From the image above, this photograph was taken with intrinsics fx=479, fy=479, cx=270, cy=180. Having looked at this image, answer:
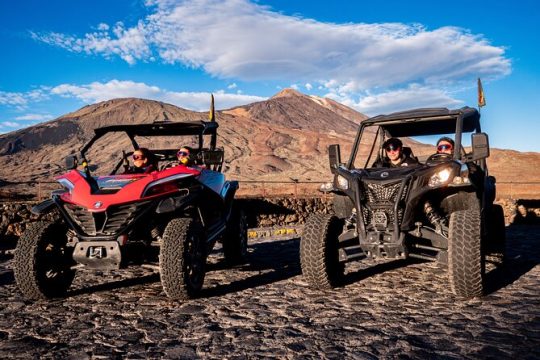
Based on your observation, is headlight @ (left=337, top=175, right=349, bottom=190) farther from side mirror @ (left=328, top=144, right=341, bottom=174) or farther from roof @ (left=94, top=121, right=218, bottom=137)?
roof @ (left=94, top=121, right=218, bottom=137)

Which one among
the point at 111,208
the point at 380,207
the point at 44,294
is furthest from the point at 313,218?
the point at 44,294

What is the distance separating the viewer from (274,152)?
216 feet

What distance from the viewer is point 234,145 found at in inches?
2667

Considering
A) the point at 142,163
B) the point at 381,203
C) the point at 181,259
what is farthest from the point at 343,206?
the point at 142,163

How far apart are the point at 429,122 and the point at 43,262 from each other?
548cm

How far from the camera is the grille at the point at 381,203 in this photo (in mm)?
5461

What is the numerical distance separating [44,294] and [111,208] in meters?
1.27

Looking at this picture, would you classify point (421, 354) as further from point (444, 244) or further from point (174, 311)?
point (174, 311)

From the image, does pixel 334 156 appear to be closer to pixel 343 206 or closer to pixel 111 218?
pixel 343 206

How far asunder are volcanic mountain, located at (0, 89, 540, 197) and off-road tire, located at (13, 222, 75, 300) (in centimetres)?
2343

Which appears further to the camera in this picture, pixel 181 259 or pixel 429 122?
pixel 429 122

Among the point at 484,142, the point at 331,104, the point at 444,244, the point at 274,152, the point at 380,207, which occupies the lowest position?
the point at 444,244

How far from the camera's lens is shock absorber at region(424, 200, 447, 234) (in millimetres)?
5637

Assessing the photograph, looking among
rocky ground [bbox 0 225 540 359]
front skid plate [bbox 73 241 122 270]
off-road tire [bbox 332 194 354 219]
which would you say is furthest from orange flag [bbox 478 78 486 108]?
front skid plate [bbox 73 241 122 270]
